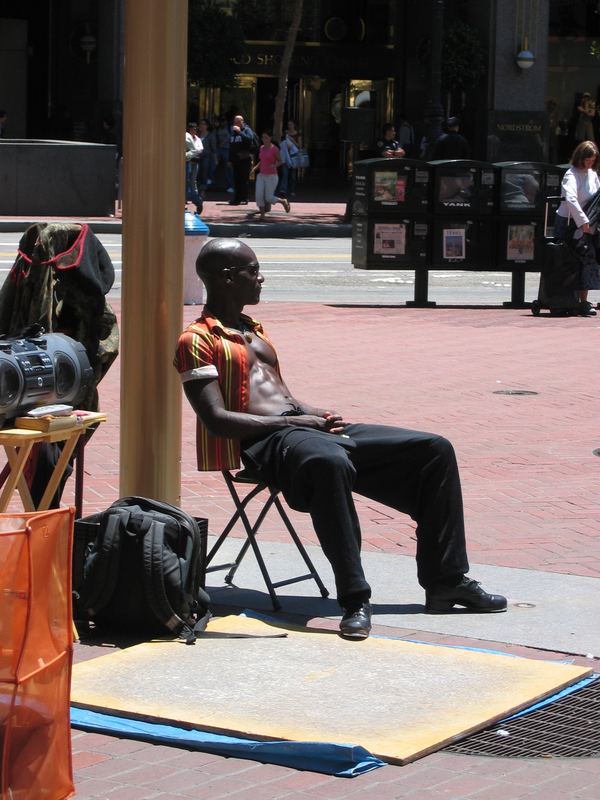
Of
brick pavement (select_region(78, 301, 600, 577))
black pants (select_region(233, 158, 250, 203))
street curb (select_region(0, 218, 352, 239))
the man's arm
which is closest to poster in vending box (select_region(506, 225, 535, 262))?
brick pavement (select_region(78, 301, 600, 577))

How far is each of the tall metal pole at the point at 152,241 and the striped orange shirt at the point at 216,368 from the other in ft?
0.45

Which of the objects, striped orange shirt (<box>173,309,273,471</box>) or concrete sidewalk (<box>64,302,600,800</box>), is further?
striped orange shirt (<box>173,309,273,471</box>)

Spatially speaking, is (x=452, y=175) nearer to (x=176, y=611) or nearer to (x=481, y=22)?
(x=176, y=611)

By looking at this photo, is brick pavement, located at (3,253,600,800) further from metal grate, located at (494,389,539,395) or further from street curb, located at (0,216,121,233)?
street curb, located at (0,216,121,233)

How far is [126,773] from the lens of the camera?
4.18 meters

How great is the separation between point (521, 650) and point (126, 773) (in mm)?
1770

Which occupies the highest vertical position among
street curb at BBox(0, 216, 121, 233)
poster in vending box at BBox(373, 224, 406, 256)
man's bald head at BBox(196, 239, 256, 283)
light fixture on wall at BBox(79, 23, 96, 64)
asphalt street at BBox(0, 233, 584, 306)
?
light fixture on wall at BBox(79, 23, 96, 64)

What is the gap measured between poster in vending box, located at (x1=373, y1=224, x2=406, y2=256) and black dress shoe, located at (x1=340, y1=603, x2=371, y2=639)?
10.9m

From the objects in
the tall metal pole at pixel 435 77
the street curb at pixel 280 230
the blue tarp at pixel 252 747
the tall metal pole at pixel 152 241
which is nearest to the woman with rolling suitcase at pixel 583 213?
the tall metal pole at pixel 152 241

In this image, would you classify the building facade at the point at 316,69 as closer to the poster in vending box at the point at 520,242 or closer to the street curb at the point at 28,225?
the street curb at the point at 28,225

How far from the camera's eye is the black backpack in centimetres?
527

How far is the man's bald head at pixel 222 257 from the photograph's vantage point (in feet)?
19.4

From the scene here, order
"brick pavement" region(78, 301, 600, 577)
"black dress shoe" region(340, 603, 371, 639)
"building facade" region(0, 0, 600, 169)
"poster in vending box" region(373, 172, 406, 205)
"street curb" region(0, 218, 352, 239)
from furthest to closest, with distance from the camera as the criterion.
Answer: "building facade" region(0, 0, 600, 169) < "street curb" region(0, 218, 352, 239) < "poster in vending box" region(373, 172, 406, 205) < "brick pavement" region(78, 301, 600, 577) < "black dress shoe" region(340, 603, 371, 639)

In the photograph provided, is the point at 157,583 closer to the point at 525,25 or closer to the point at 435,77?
the point at 435,77
